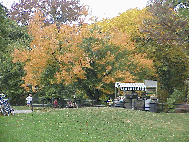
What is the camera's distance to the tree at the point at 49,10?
39.3 meters

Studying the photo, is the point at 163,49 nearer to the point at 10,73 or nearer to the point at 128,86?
the point at 128,86

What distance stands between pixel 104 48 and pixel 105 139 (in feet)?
55.0

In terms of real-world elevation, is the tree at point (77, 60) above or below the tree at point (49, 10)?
below

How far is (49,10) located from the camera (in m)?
39.3

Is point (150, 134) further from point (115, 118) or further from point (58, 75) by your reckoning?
point (58, 75)

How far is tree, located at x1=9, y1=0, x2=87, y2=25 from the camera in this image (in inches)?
1547

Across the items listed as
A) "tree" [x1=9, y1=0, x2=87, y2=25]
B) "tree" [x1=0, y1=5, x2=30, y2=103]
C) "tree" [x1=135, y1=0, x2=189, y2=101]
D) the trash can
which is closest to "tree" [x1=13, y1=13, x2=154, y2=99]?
"tree" [x1=135, y1=0, x2=189, y2=101]

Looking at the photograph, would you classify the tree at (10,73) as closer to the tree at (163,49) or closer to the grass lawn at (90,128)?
the tree at (163,49)

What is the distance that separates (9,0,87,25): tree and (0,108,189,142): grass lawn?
21.4 m

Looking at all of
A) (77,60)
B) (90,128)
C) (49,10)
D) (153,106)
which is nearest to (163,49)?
(153,106)

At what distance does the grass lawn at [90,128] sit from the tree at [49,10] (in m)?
21.4

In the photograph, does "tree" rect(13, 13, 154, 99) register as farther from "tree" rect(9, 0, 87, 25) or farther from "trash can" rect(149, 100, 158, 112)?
"tree" rect(9, 0, 87, 25)

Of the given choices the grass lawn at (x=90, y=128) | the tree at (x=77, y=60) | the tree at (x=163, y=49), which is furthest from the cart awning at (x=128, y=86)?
the grass lawn at (x=90, y=128)

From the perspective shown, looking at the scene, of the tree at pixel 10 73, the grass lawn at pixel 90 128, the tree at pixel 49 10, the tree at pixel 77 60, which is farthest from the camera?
the tree at pixel 49 10
